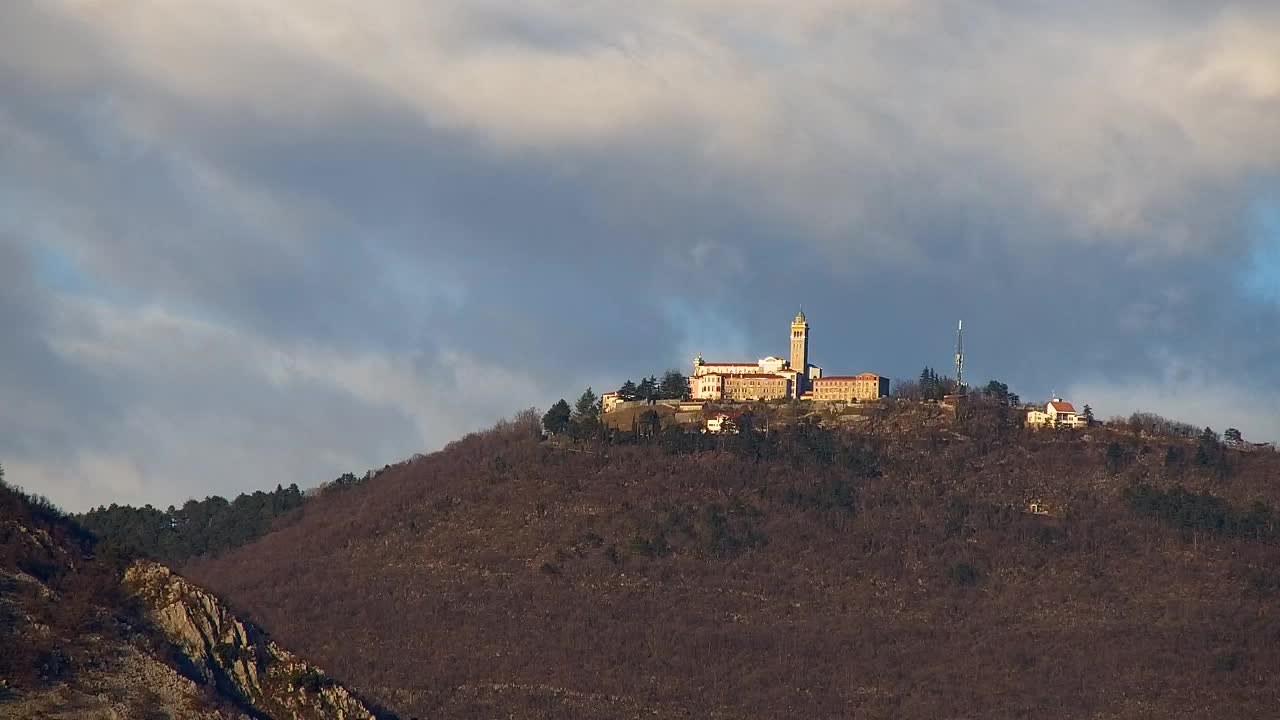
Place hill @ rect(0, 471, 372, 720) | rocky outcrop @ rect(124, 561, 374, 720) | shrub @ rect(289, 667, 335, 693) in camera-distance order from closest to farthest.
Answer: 1. hill @ rect(0, 471, 372, 720)
2. rocky outcrop @ rect(124, 561, 374, 720)
3. shrub @ rect(289, 667, 335, 693)

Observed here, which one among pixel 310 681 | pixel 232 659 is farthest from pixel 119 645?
pixel 310 681

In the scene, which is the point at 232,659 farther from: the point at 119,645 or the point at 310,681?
the point at 119,645

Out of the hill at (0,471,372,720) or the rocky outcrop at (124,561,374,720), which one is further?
the rocky outcrop at (124,561,374,720)

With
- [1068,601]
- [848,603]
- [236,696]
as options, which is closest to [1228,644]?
[1068,601]

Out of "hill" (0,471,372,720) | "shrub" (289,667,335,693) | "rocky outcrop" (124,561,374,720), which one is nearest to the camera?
"hill" (0,471,372,720)
